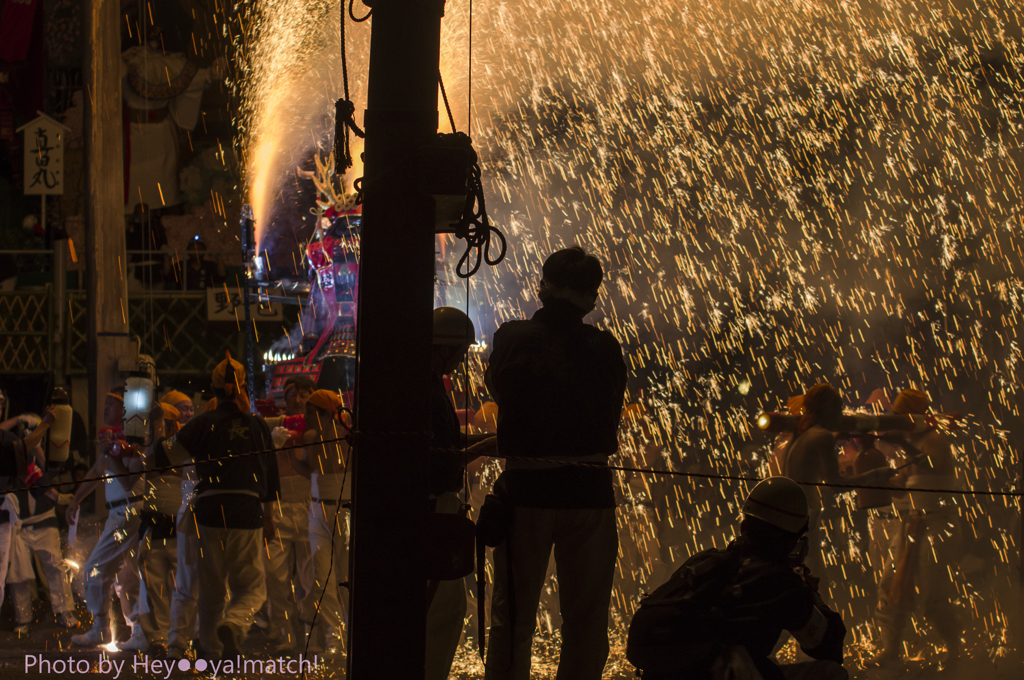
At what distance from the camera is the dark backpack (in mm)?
2461

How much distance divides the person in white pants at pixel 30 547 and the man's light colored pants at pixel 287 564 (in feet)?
6.11

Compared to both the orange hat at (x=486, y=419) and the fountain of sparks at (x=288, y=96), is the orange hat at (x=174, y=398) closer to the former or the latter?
the orange hat at (x=486, y=419)

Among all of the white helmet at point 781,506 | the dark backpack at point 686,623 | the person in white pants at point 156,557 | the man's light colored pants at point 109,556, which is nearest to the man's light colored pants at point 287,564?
the person in white pants at point 156,557

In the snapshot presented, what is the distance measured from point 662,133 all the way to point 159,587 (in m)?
9.24

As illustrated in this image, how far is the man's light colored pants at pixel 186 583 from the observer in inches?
214

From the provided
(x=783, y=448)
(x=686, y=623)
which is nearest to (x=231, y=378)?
(x=783, y=448)

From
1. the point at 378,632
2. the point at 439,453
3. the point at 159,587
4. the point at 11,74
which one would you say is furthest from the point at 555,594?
the point at 11,74

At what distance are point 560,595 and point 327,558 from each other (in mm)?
3127

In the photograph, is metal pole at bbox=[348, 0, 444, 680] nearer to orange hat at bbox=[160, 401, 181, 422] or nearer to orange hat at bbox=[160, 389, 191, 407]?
orange hat at bbox=[160, 401, 181, 422]

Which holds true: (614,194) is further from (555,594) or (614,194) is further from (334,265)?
(555,594)

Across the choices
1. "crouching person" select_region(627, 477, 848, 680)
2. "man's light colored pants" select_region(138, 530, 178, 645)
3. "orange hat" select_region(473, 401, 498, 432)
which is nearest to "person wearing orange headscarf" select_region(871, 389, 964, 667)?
"orange hat" select_region(473, 401, 498, 432)

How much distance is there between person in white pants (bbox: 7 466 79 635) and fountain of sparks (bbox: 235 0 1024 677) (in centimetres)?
313

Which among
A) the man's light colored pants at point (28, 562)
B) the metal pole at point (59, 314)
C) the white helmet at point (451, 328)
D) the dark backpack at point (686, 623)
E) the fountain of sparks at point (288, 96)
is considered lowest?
the man's light colored pants at point (28, 562)

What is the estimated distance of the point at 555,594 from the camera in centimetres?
697
